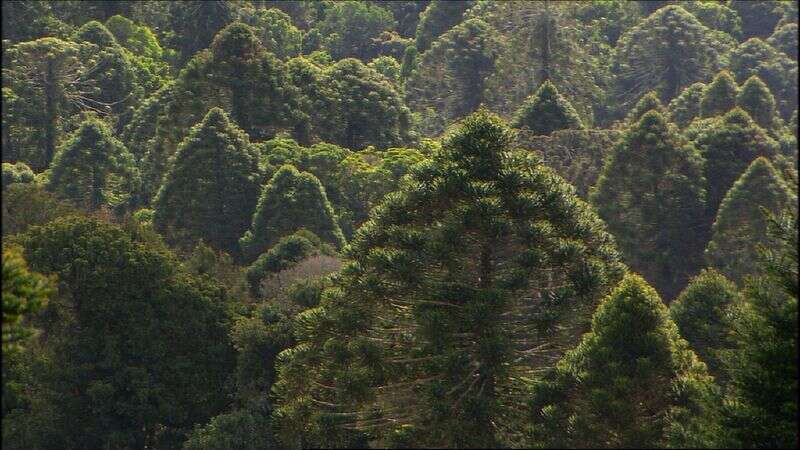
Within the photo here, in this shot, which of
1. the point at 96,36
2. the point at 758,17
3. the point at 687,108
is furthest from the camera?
the point at 758,17

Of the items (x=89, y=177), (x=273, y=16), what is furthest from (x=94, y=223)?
(x=273, y=16)

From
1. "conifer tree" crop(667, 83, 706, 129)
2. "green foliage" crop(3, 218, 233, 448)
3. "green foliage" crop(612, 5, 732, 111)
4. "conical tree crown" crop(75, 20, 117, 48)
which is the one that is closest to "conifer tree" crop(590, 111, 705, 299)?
"conifer tree" crop(667, 83, 706, 129)

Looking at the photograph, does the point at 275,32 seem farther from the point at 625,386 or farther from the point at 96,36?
the point at 625,386

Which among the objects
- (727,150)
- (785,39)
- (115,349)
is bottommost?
(115,349)

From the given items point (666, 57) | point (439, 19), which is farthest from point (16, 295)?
point (439, 19)

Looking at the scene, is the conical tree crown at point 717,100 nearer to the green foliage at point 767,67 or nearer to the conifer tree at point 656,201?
the conifer tree at point 656,201

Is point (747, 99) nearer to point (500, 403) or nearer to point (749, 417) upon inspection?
point (500, 403)
